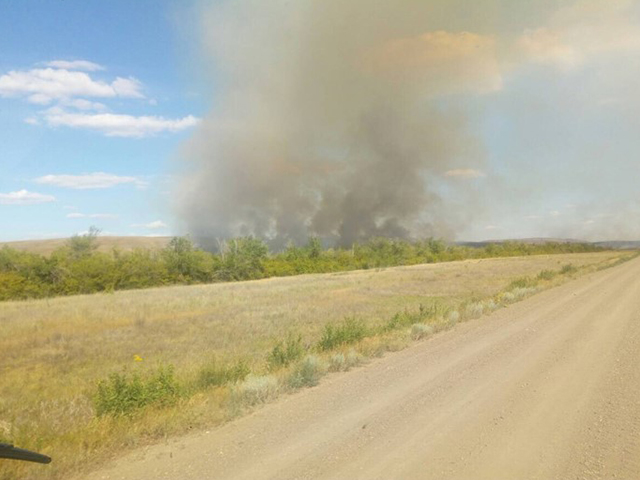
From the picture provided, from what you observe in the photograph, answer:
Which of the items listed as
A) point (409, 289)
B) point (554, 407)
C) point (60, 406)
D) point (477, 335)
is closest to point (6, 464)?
point (60, 406)

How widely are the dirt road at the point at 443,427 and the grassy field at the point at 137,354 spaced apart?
1.82 ft

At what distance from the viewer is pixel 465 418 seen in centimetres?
614

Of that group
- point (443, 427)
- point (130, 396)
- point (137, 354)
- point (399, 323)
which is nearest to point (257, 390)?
point (130, 396)

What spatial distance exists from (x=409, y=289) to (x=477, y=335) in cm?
2361

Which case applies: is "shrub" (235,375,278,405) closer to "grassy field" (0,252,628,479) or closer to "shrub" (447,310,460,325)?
"grassy field" (0,252,628,479)

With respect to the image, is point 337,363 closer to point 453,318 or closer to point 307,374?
point 307,374

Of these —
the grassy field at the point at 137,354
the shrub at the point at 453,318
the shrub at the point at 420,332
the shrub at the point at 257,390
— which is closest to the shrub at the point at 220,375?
the grassy field at the point at 137,354

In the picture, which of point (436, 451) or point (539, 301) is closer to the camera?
point (436, 451)

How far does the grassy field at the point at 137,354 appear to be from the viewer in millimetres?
5902

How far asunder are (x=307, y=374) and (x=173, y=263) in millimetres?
60609

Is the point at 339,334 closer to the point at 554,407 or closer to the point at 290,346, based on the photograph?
the point at 290,346

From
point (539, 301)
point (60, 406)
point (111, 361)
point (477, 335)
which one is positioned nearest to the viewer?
point (60, 406)

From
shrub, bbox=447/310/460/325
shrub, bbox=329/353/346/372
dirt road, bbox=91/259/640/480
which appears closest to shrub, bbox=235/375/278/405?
dirt road, bbox=91/259/640/480

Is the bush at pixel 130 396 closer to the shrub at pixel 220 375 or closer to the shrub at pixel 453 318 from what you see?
the shrub at pixel 220 375
